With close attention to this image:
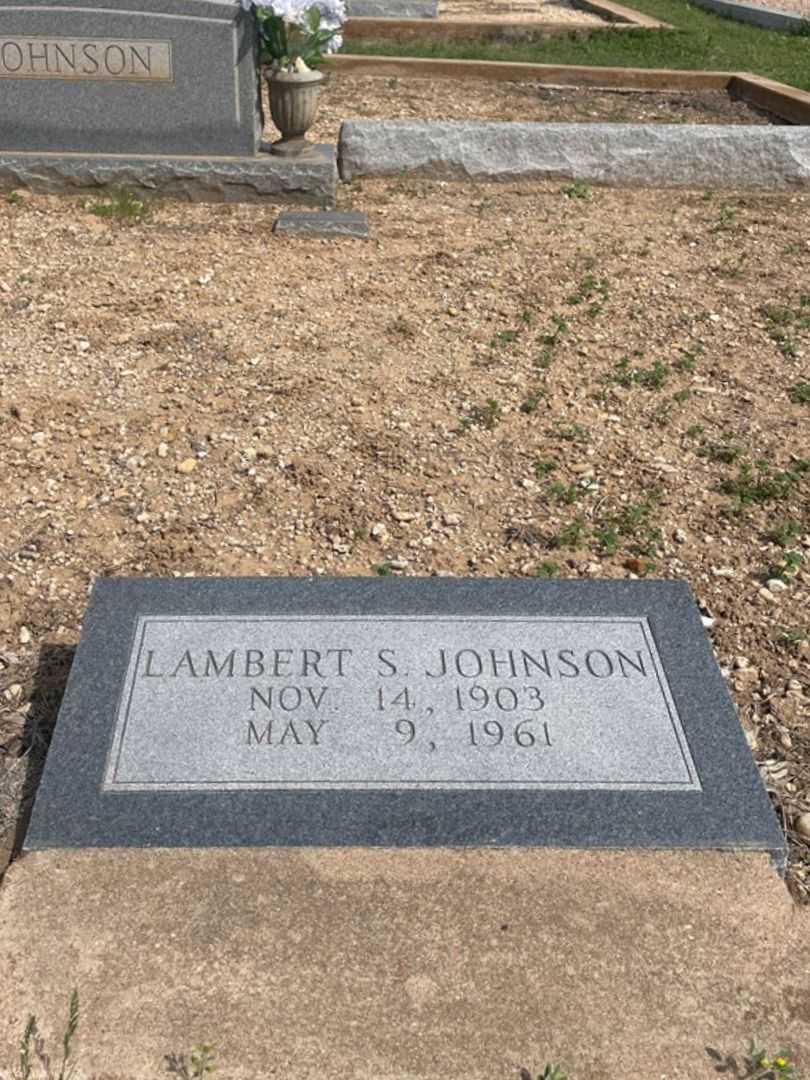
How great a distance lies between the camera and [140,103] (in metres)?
6.48

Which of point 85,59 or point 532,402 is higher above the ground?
point 85,59

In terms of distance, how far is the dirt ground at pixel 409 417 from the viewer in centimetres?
356

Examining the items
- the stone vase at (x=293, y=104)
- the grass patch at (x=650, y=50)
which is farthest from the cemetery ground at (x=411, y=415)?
the grass patch at (x=650, y=50)

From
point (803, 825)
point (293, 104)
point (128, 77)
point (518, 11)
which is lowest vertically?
point (803, 825)

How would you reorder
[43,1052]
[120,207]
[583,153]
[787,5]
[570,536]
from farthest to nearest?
1. [787,5]
2. [583,153]
3. [120,207]
4. [570,536]
5. [43,1052]

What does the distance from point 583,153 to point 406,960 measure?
19.7 feet

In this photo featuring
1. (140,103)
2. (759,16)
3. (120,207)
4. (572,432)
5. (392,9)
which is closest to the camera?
(572,432)

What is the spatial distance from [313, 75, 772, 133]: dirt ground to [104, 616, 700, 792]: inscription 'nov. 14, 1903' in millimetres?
6394

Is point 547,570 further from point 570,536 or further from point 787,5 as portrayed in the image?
point 787,5

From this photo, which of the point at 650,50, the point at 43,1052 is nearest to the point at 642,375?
the point at 43,1052

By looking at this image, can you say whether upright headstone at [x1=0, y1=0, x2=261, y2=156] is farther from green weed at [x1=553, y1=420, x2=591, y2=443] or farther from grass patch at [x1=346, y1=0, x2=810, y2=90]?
grass patch at [x1=346, y1=0, x2=810, y2=90]

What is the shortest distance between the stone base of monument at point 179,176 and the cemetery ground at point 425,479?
17 centimetres

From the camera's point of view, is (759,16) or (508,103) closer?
(508,103)

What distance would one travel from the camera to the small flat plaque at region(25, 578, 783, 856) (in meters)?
2.39
